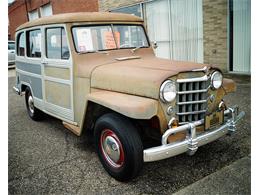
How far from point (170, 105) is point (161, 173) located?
2.79ft

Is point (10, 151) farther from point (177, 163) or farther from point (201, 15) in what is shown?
point (201, 15)

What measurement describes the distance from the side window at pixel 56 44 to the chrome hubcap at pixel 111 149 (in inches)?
53.5

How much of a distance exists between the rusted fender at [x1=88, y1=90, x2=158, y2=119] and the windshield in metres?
1.05

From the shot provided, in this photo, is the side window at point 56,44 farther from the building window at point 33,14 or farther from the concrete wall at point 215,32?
the building window at point 33,14

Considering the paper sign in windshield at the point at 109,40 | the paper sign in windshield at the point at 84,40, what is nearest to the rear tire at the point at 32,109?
the paper sign in windshield at the point at 84,40

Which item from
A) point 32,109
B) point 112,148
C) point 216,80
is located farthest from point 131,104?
point 32,109

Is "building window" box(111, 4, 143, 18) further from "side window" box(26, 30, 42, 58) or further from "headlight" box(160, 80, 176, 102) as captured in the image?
"headlight" box(160, 80, 176, 102)

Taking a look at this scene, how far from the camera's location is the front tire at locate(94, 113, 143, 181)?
2783mm

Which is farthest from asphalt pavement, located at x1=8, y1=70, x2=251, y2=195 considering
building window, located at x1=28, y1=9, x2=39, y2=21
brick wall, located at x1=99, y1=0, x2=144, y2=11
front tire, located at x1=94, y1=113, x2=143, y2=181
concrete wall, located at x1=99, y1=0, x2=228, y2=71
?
building window, located at x1=28, y1=9, x2=39, y2=21

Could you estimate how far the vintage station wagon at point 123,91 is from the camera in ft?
9.18

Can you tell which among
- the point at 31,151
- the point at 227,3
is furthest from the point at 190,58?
the point at 31,151

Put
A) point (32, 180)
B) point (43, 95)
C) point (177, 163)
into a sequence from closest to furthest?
point (32, 180), point (177, 163), point (43, 95)

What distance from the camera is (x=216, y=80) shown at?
127 inches

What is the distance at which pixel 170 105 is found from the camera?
290 centimetres
